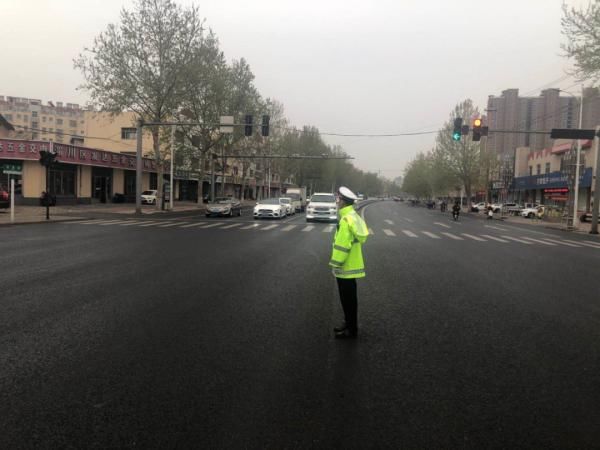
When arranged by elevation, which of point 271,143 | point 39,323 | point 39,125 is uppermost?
point 39,125

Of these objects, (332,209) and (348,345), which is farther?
(332,209)

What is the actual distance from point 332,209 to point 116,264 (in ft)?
60.1

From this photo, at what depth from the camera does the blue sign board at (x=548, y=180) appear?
44769 millimetres

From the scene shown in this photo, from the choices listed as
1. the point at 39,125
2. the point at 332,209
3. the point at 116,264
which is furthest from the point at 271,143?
the point at 39,125

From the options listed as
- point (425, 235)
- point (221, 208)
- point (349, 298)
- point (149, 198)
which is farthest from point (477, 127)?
point (149, 198)

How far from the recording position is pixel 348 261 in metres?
5.29

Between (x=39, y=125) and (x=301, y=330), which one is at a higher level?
(x=39, y=125)

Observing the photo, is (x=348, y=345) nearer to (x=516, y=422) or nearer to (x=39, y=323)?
(x=516, y=422)

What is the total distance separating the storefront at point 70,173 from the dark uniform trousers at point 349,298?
104 feet

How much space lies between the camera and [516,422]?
3.31 m

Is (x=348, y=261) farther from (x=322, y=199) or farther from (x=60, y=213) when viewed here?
(x=60, y=213)

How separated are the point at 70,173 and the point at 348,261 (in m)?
38.9

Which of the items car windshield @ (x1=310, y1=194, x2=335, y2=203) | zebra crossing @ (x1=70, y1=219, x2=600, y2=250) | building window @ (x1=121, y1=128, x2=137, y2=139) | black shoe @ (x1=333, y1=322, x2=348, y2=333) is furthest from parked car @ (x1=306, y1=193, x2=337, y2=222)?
building window @ (x1=121, y1=128, x2=137, y2=139)

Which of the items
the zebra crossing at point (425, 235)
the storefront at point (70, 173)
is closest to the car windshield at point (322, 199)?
the zebra crossing at point (425, 235)
